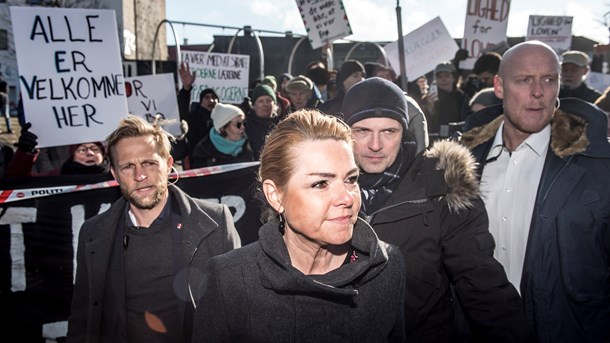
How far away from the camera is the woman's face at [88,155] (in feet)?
14.8

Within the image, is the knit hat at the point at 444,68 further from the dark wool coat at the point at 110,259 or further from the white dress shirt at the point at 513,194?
the dark wool coat at the point at 110,259

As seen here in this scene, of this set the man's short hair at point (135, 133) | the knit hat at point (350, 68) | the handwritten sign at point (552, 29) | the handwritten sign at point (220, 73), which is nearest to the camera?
the man's short hair at point (135, 133)

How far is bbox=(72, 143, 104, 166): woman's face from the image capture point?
4.52m

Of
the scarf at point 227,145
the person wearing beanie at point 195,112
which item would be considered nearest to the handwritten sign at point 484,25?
the person wearing beanie at point 195,112

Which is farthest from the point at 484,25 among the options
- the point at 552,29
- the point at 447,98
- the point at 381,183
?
the point at 381,183

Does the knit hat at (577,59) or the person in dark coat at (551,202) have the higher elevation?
the knit hat at (577,59)

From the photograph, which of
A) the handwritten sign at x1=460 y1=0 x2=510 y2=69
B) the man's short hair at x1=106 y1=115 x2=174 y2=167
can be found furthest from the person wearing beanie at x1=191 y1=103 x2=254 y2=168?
the handwritten sign at x1=460 y1=0 x2=510 y2=69

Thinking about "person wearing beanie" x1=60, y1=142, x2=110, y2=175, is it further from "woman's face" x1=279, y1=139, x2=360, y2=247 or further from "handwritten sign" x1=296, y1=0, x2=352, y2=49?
"handwritten sign" x1=296, y1=0, x2=352, y2=49

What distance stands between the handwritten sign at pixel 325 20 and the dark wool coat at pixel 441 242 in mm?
6349

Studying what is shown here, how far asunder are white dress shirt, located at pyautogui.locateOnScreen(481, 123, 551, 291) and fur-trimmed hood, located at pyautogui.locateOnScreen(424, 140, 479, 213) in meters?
0.43

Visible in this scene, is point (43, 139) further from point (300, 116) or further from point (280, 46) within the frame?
point (280, 46)

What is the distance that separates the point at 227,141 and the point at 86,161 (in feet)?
5.12

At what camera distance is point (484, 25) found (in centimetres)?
797

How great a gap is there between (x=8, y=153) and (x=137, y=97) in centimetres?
192
